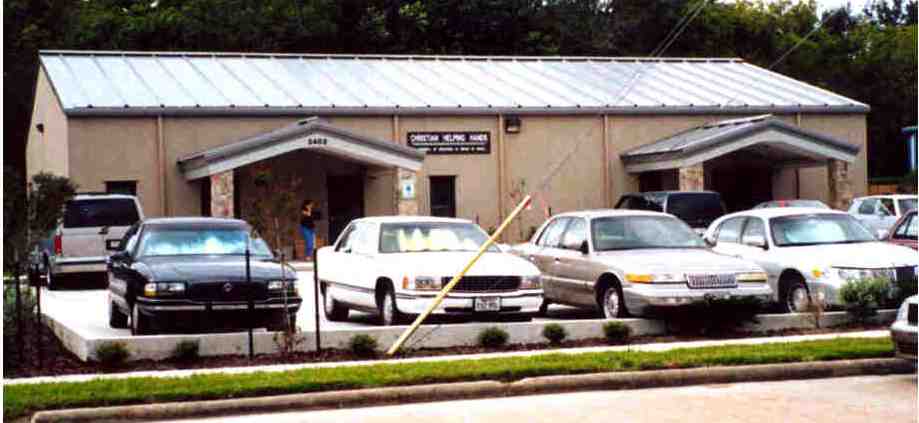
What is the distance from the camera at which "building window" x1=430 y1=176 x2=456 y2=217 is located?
3906 cm

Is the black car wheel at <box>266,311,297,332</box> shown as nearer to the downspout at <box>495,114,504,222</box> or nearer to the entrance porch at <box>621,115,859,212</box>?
the entrance porch at <box>621,115,859,212</box>

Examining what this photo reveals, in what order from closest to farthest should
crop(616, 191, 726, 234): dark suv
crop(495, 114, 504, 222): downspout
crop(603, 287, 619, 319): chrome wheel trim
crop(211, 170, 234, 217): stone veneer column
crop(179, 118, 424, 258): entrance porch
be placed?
crop(603, 287, 619, 319): chrome wheel trim
crop(616, 191, 726, 234): dark suv
crop(211, 170, 234, 217): stone veneer column
crop(179, 118, 424, 258): entrance porch
crop(495, 114, 504, 222): downspout

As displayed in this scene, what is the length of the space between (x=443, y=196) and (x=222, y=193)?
7.40 m

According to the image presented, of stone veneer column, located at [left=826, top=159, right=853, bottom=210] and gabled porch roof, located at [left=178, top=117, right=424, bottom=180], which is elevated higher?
gabled porch roof, located at [left=178, top=117, right=424, bottom=180]

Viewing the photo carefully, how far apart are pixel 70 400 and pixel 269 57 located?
32613 millimetres

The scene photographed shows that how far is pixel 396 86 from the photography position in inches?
1618

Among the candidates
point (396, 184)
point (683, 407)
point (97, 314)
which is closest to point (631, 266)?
point (683, 407)

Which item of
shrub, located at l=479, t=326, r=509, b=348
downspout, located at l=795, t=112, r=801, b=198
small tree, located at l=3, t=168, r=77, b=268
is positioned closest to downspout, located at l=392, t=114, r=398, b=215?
downspout, located at l=795, t=112, r=801, b=198

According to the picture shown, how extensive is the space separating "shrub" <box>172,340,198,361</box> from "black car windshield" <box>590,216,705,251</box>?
6.23 metres

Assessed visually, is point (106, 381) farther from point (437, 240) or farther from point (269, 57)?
point (269, 57)

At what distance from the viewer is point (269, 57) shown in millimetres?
43438

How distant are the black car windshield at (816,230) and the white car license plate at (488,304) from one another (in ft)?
15.9

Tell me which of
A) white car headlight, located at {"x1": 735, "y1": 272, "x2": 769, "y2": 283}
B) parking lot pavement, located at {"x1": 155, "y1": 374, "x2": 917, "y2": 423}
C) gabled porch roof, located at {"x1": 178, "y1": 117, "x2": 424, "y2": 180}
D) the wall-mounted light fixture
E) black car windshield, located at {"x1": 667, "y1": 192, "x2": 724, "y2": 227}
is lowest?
parking lot pavement, located at {"x1": 155, "y1": 374, "x2": 917, "y2": 423}

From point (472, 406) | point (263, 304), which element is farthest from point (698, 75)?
point (472, 406)
